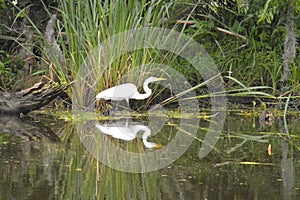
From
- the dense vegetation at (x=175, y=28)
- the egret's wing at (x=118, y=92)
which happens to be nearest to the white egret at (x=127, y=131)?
the egret's wing at (x=118, y=92)

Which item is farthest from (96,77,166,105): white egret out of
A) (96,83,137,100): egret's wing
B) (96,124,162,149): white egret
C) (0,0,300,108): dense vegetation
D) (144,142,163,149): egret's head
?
(144,142,163,149): egret's head

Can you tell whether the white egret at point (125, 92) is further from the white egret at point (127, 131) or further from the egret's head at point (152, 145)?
the egret's head at point (152, 145)

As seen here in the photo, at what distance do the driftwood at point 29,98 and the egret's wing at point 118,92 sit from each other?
12.3 inches

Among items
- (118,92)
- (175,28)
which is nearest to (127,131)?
(118,92)

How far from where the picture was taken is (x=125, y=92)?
193 inches

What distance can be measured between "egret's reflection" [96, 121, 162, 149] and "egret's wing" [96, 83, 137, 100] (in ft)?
1.26

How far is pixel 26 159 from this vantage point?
9.80 ft

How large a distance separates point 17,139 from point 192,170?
51.8 inches

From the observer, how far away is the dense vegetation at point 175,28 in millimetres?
4988

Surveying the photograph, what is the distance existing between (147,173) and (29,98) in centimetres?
222

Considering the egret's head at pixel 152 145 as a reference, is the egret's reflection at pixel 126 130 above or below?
above

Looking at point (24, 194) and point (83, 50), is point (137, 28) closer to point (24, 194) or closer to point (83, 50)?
point (83, 50)

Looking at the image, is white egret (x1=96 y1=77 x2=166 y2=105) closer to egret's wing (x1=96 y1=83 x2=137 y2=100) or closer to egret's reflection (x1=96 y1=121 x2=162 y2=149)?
egret's wing (x1=96 y1=83 x2=137 y2=100)

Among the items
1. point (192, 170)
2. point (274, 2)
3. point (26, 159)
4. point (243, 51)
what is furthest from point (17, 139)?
point (243, 51)
